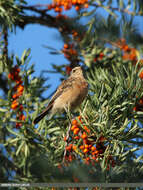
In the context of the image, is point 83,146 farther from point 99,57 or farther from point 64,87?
point 64,87

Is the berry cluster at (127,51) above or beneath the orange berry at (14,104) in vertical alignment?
above

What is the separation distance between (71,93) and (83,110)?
3.41 ft

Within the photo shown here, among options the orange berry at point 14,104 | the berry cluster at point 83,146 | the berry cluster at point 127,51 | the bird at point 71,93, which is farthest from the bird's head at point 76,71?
the berry cluster at point 83,146

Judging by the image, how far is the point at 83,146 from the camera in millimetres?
1800

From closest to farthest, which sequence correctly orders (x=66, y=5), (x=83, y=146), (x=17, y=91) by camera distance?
(x=83, y=146), (x=17, y=91), (x=66, y=5)

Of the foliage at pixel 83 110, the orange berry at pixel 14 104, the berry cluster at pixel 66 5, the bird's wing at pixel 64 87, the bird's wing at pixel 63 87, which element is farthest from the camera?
the bird's wing at pixel 64 87

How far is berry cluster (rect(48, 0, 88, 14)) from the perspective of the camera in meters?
2.62

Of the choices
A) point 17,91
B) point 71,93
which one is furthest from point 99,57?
point 17,91

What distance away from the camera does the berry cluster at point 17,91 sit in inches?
90.2

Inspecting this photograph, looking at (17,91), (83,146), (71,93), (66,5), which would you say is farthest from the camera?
(71,93)

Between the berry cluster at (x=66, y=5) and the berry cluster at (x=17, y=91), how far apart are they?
2.21 feet

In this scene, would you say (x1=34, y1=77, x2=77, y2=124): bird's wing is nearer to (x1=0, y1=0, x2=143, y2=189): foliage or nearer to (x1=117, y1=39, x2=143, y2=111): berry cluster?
(x1=0, y1=0, x2=143, y2=189): foliage

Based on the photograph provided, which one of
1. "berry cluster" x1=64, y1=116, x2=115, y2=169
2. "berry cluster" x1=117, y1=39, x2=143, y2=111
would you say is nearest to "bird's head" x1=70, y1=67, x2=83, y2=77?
"berry cluster" x1=117, y1=39, x2=143, y2=111

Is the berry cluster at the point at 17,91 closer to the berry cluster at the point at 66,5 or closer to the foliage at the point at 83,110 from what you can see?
the foliage at the point at 83,110
